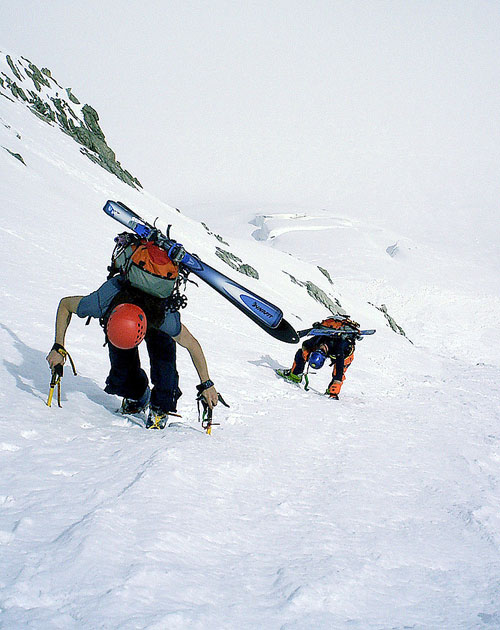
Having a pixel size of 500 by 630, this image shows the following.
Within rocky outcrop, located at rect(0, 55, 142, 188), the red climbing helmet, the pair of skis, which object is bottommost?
the red climbing helmet

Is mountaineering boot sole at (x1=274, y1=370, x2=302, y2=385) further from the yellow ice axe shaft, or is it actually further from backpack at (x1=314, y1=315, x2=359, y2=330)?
the yellow ice axe shaft

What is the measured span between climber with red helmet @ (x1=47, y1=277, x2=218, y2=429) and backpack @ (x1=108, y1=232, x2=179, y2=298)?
8cm

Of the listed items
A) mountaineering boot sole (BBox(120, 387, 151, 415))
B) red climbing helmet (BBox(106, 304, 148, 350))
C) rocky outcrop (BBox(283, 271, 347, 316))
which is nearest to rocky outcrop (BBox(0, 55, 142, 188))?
rocky outcrop (BBox(283, 271, 347, 316))

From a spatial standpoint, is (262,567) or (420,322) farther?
(420,322)

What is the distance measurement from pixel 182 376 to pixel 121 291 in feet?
9.04

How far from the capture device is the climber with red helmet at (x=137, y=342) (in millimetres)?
3412

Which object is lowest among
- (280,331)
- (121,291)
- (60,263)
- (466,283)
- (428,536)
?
(60,263)

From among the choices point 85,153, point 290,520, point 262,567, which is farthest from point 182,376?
point 85,153

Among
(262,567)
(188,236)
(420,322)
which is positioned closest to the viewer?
(262,567)

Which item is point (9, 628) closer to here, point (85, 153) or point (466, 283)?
point (85, 153)

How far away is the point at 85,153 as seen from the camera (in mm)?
29109

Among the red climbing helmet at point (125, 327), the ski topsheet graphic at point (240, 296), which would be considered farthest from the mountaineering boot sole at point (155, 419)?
the ski topsheet graphic at point (240, 296)

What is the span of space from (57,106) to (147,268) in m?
39.3

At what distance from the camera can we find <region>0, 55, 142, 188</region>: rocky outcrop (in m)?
31.5
